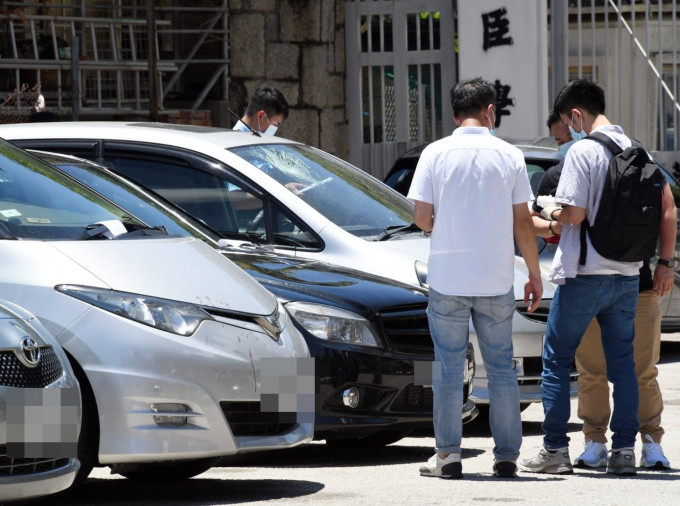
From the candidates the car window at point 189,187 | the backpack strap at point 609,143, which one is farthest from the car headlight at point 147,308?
the car window at point 189,187

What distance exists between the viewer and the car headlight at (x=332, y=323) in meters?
6.31

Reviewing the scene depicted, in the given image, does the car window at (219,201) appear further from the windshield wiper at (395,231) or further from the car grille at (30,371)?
the car grille at (30,371)

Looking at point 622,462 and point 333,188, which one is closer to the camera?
point 622,462

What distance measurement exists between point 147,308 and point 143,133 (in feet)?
10.2

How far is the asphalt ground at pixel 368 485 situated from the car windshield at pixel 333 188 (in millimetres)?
1403

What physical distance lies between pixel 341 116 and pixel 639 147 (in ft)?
36.7

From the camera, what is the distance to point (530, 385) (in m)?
7.64

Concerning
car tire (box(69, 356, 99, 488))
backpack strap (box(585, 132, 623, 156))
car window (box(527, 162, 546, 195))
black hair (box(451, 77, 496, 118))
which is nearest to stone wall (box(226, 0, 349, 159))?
car window (box(527, 162, 546, 195))

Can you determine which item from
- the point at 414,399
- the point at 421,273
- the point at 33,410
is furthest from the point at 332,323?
the point at 33,410

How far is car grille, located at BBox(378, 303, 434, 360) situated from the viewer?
21.3 feet

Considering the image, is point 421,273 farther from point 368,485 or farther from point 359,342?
point 368,485

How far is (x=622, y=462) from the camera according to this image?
6195 mm

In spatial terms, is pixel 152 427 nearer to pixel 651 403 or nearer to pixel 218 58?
pixel 651 403

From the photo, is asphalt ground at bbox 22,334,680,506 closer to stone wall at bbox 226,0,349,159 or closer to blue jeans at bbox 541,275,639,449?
blue jeans at bbox 541,275,639,449
